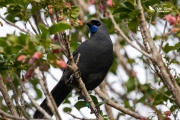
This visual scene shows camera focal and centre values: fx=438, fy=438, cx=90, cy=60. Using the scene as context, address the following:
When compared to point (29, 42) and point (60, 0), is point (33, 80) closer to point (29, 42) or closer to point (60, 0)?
point (60, 0)

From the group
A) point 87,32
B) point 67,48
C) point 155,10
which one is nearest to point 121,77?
point 87,32

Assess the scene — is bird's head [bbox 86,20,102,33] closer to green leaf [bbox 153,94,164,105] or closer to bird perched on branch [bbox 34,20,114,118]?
bird perched on branch [bbox 34,20,114,118]

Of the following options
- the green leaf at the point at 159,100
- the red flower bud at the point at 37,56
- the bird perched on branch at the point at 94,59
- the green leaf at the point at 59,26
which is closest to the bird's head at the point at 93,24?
the bird perched on branch at the point at 94,59

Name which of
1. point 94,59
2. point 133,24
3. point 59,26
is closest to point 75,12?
point 133,24

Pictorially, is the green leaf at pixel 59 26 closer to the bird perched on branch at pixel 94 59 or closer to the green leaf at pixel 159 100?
the green leaf at pixel 159 100

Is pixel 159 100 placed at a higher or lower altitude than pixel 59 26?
lower

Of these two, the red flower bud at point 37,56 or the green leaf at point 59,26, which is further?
the green leaf at point 59,26

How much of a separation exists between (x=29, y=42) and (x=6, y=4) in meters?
1.28

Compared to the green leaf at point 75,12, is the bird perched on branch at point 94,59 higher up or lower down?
lower down

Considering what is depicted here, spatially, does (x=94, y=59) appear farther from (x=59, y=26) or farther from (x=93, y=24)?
(x=59, y=26)

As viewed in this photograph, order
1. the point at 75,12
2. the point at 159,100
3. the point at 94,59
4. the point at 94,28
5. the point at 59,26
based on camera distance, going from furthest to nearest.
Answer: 1. the point at 94,28
2. the point at 94,59
3. the point at 159,100
4. the point at 75,12
5. the point at 59,26

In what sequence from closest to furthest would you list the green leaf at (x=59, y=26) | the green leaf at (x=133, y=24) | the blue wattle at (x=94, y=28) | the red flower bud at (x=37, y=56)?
the red flower bud at (x=37, y=56) < the green leaf at (x=59, y=26) < the green leaf at (x=133, y=24) < the blue wattle at (x=94, y=28)

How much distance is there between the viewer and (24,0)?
416cm

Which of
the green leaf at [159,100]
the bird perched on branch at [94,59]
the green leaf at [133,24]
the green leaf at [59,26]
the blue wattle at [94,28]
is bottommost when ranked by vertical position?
the green leaf at [159,100]
